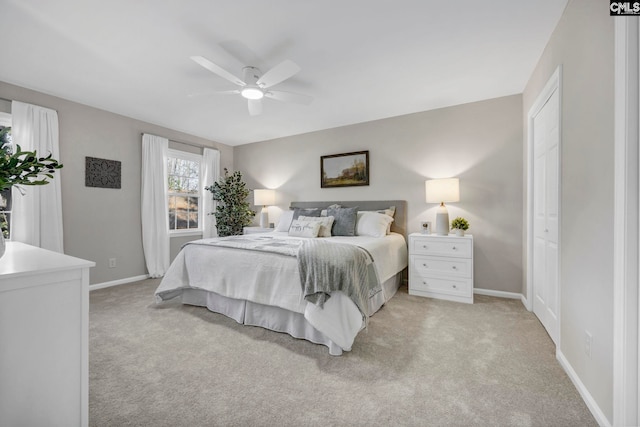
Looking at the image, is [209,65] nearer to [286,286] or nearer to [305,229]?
[286,286]

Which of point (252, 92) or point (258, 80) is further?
point (252, 92)

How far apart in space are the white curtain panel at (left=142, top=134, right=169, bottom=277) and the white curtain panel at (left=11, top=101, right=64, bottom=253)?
3.33ft

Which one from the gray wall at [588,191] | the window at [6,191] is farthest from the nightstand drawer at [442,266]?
the window at [6,191]

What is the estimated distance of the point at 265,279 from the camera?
2.47 meters

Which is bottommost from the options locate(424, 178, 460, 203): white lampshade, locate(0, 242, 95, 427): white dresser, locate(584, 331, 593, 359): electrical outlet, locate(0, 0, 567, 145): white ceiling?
locate(584, 331, 593, 359): electrical outlet

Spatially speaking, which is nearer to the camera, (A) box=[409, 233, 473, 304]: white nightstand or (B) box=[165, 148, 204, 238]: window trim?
(A) box=[409, 233, 473, 304]: white nightstand

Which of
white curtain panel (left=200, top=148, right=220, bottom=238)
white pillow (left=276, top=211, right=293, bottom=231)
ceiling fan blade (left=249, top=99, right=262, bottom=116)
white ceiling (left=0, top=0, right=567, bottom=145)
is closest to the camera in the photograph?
white ceiling (left=0, top=0, right=567, bottom=145)

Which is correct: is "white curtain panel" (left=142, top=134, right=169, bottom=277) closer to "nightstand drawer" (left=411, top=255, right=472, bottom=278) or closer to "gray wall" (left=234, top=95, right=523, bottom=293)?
"gray wall" (left=234, top=95, right=523, bottom=293)

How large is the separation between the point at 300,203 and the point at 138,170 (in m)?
2.60

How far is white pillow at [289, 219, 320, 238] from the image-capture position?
3.67 m

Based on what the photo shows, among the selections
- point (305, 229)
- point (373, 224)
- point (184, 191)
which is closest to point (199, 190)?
point (184, 191)

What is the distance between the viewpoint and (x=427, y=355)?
2057 mm

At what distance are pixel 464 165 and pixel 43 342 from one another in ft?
13.5

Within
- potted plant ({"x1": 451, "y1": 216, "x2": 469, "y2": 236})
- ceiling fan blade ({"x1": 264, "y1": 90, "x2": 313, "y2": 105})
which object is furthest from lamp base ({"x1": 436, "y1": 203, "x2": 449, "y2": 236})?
ceiling fan blade ({"x1": 264, "y1": 90, "x2": 313, "y2": 105})
